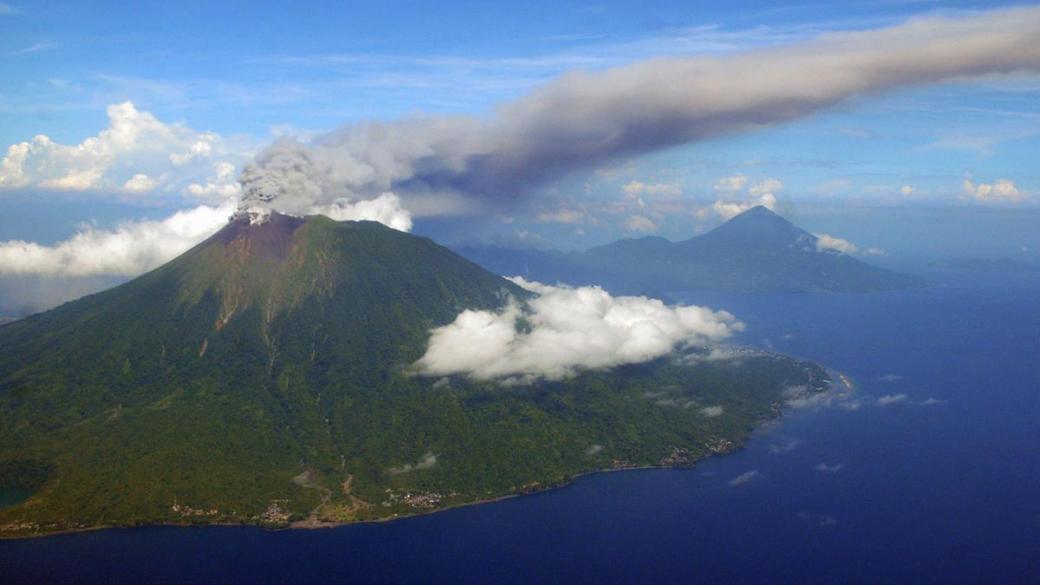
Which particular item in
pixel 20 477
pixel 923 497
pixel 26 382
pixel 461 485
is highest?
pixel 26 382

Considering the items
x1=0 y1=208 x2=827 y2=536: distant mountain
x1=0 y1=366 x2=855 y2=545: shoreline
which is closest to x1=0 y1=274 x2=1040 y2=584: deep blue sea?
x1=0 y1=366 x2=855 y2=545: shoreline

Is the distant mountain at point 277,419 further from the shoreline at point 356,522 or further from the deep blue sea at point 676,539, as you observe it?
the deep blue sea at point 676,539

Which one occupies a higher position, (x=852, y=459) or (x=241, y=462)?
(x=241, y=462)

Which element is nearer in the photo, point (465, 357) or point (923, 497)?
point (923, 497)

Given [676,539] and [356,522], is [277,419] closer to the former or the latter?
[356,522]

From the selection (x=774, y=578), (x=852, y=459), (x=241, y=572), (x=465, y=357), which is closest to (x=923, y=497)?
(x=852, y=459)

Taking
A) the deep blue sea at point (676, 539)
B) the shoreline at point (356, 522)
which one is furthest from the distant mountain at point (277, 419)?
the deep blue sea at point (676, 539)

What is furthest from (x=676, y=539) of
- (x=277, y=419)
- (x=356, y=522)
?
(x=277, y=419)

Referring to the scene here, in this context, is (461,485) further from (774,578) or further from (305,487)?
(774,578)
